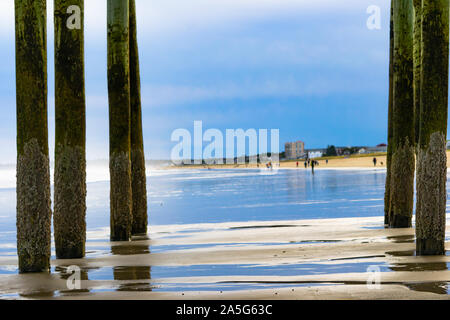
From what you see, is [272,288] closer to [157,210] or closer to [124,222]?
[124,222]

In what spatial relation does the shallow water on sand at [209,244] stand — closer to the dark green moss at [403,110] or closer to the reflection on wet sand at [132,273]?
the reflection on wet sand at [132,273]

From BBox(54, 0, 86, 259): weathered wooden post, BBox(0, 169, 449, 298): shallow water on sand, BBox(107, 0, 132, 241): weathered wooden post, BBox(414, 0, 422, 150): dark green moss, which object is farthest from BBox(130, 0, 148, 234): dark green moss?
BBox(414, 0, 422, 150): dark green moss

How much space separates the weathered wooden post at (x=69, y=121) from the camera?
8828 millimetres

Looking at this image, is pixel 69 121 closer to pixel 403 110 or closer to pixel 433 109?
pixel 433 109

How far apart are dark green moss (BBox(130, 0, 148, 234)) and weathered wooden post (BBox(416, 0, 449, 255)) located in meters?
5.76

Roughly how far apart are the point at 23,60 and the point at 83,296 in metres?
3.07

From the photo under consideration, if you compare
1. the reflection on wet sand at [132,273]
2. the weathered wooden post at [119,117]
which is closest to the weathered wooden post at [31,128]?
the reflection on wet sand at [132,273]

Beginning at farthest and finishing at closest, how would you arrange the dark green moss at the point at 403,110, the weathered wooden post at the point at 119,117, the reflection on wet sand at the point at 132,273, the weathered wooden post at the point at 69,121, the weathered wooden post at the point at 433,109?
the dark green moss at the point at 403,110 < the weathered wooden post at the point at 119,117 < the weathered wooden post at the point at 69,121 < the weathered wooden post at the point at 433,109 < the reflection on wet sand at the point at 132,273

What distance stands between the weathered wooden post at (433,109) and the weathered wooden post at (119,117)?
5244mm

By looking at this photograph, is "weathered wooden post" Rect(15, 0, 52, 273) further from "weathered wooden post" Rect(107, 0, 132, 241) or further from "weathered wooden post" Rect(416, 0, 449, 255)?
"weathered wooden post" Rect(416, 0, 449, 255)

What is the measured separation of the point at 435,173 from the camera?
304 inches

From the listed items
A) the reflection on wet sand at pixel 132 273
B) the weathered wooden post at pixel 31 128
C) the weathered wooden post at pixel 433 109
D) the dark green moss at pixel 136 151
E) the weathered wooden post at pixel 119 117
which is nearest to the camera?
the reflection on wet sand at pixel 132 273

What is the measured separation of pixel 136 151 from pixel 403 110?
5.08 meters

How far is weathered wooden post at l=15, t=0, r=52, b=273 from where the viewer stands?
757 cm
